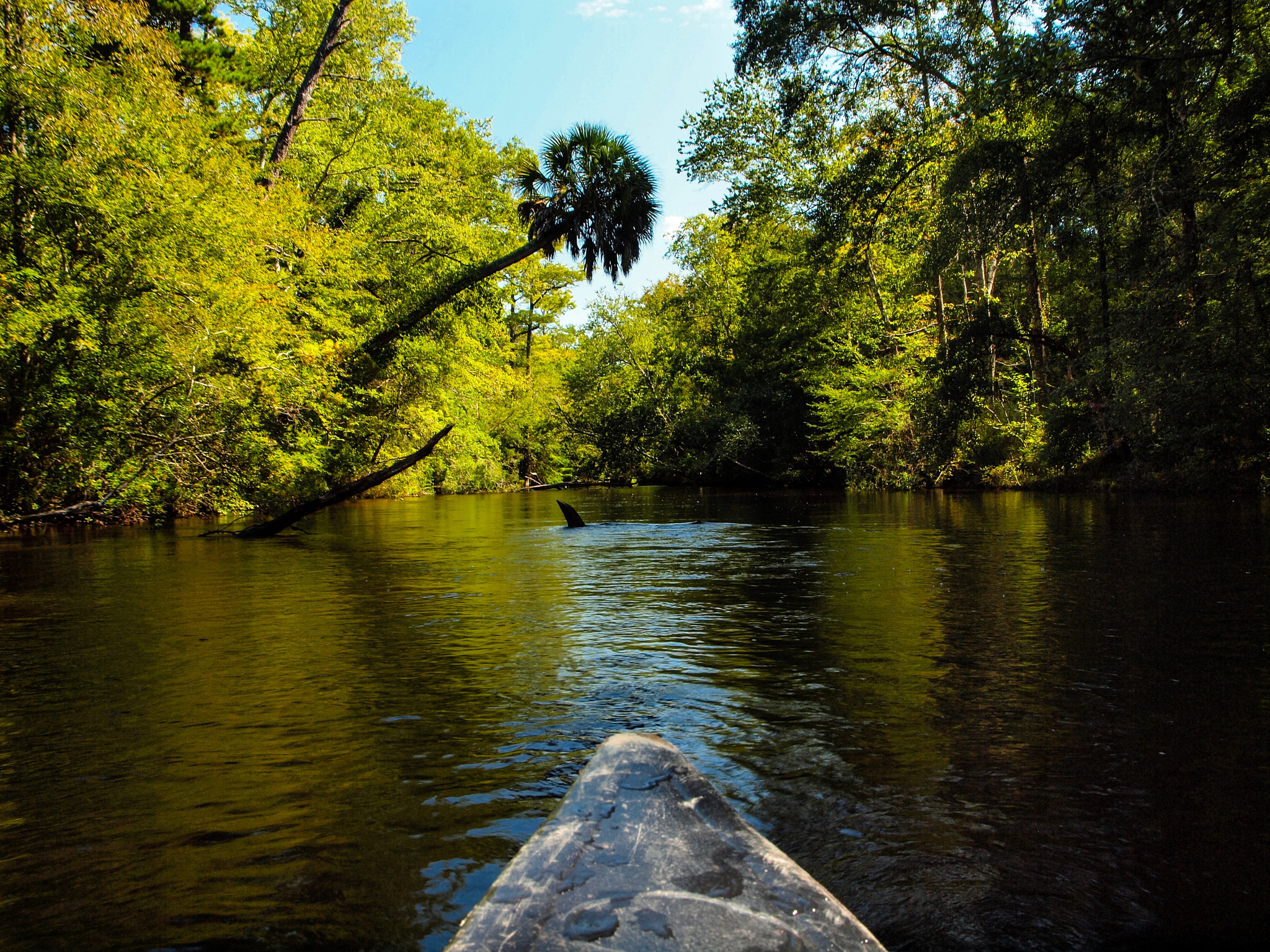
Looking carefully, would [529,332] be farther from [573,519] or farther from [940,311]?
[573,519]

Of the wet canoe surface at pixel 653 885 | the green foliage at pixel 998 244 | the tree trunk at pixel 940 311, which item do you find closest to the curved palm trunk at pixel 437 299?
the green foliage at pixel 998 244

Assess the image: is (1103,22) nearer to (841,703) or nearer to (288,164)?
(841,703)

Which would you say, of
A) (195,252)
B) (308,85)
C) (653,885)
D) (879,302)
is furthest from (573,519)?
(879,302)

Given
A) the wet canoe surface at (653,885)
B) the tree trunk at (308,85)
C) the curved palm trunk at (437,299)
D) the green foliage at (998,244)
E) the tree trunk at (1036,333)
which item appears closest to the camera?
the wet canoe surface at (653,885)

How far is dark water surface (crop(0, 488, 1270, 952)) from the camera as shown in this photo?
247 cm

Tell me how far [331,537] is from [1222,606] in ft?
44.1

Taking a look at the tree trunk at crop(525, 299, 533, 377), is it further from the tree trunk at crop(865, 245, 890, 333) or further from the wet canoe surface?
the wet canoe surface

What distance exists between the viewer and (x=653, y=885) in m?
1.85

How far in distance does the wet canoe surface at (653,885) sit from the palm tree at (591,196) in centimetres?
2390

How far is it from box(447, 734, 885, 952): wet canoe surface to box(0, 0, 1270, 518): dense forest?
1339cm

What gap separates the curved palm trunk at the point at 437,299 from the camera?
23359 millimetres

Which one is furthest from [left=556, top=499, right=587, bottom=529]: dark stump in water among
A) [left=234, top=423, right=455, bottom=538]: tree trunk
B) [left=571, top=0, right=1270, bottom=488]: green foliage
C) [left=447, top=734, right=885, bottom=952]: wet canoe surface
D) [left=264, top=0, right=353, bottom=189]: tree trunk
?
[left=447, top=734, right=885, bottom=952]: wet canoe surface

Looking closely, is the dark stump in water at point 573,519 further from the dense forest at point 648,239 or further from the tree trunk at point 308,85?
the tree trunk at point 308,85

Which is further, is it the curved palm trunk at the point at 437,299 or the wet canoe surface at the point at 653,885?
the curved palm trunk at the point at 437,299
